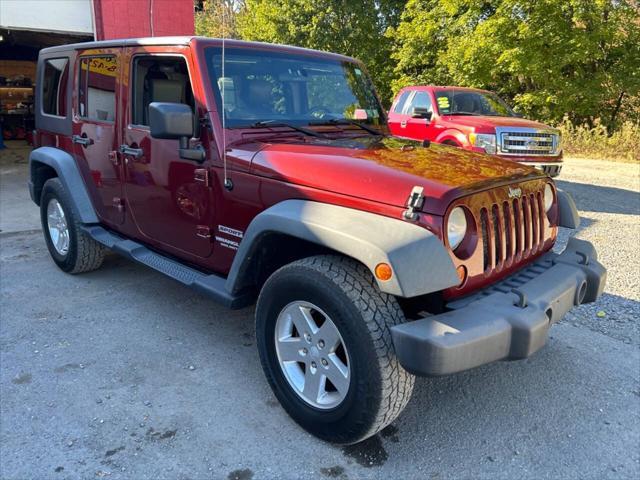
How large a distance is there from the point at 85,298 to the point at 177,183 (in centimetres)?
167

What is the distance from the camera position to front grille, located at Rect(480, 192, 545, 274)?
2.46 m

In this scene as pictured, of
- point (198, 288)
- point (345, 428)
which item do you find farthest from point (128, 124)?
point (345, 428)

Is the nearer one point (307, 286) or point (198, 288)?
point (307, 286)

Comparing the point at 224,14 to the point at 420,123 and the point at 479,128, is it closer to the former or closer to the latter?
the point at 479,128

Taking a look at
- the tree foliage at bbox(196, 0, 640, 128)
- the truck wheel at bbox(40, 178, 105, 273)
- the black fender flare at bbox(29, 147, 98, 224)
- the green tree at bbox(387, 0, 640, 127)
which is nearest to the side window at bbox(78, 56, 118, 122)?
the black fender flare at bbox(29, 147, 98, 224)

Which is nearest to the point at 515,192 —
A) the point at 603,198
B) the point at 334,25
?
the point at 603,198

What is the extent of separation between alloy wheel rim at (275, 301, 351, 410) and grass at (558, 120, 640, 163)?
15.0 meters

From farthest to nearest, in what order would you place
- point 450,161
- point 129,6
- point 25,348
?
point 129,6
point 25,348
point 450,161

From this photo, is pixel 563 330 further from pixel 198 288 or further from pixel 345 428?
pixel 198 288

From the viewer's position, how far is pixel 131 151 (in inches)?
Answer: 144

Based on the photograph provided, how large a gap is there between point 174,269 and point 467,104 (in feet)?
26.2

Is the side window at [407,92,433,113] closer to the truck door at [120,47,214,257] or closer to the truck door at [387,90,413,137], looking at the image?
the truck door at [387,90,413,137]

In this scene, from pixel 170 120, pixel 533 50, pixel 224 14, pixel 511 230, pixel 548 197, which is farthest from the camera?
pixel 533 50

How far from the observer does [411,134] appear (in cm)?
984
